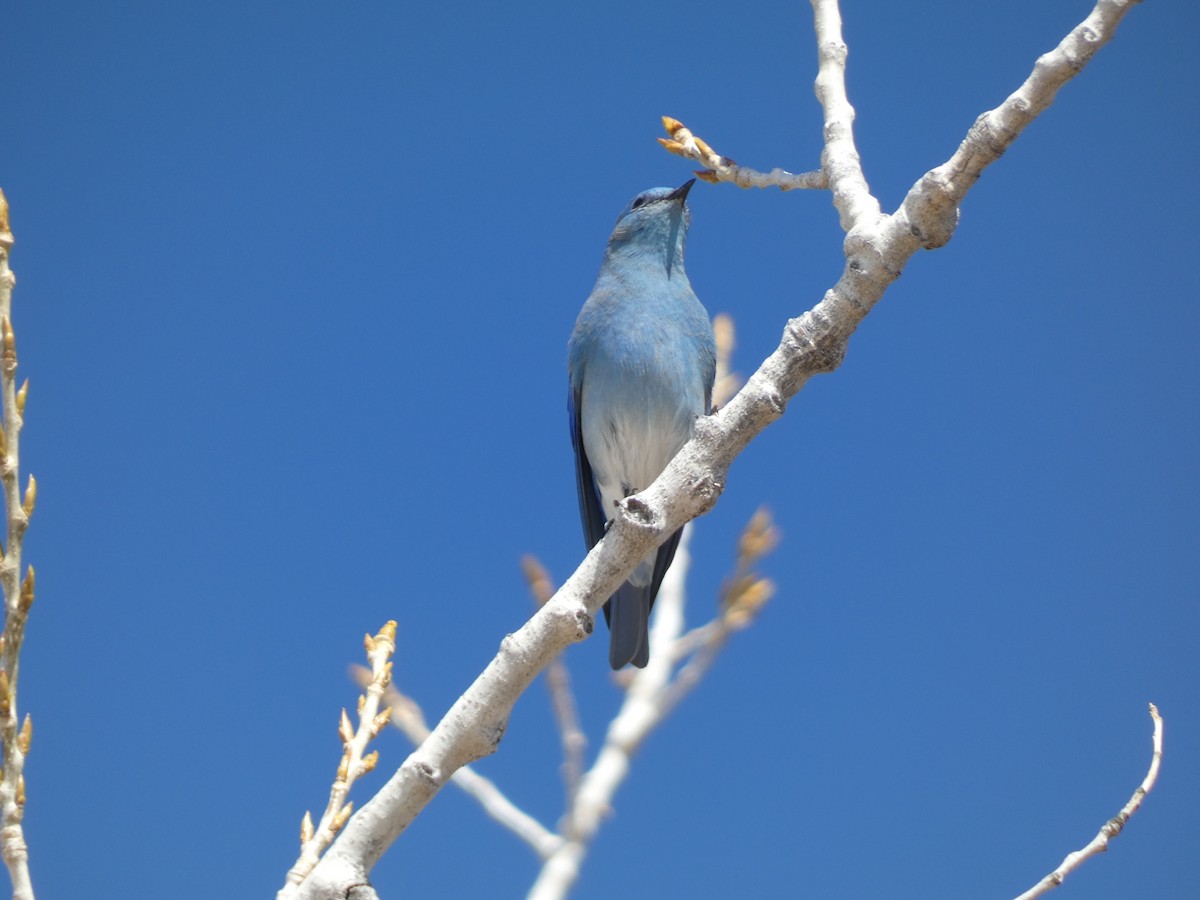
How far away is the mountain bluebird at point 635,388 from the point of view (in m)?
5.98

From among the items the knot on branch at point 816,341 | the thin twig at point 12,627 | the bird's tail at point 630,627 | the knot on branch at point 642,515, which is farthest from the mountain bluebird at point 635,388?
the thin twig at point 12,627

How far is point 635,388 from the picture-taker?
601cm

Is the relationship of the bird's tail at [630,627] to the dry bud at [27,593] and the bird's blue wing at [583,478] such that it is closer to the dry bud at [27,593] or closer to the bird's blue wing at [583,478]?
the bird's blue wing at [583,478]

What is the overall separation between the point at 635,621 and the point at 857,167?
3254mm

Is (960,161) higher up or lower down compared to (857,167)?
lower down

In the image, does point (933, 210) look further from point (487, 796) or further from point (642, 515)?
point (487, 796)

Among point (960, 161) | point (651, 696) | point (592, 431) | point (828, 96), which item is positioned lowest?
point (651, 696)

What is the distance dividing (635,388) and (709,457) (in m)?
3.24

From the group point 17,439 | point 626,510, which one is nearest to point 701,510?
point 626,510

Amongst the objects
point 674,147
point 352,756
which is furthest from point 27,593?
point 674,147

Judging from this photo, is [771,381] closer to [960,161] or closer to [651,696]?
[960,161]

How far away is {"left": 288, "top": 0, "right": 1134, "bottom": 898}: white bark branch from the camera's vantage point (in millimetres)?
2559

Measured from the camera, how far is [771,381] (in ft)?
8.86

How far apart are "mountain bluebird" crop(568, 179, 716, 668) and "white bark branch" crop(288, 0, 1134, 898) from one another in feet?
9.71
